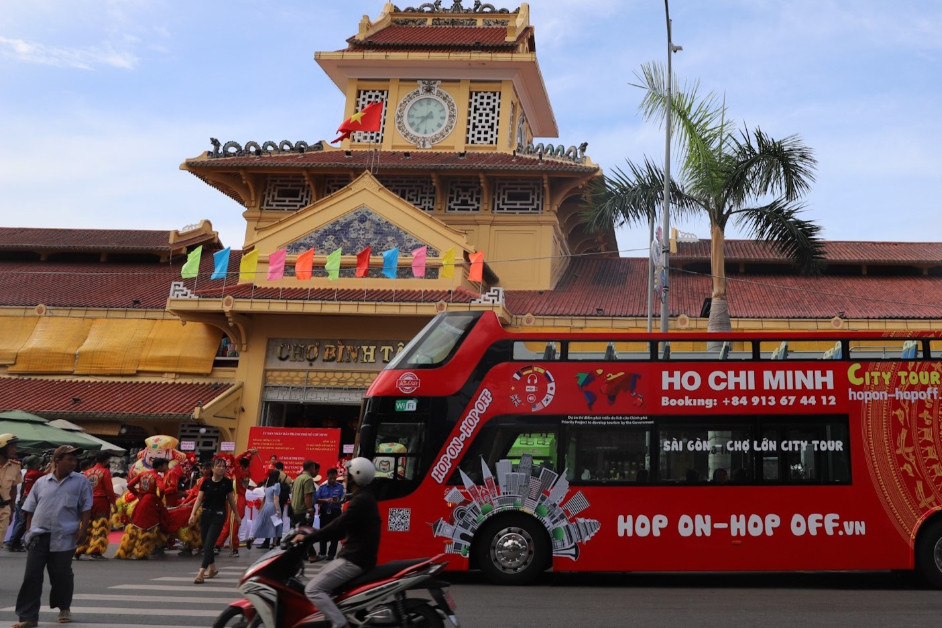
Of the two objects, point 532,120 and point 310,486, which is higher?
point 532,120

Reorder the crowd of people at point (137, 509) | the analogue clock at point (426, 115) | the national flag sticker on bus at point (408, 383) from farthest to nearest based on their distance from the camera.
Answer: the analogue clock at point (426, 115) → the national flag sticker on bus at point (408, 383) → the crowd of people at point (137, 509)

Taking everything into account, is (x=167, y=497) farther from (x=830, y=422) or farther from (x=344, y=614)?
(x=830, y=422)

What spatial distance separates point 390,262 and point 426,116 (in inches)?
335

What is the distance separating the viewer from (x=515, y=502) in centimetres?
1133

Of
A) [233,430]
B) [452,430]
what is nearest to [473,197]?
[233,430]

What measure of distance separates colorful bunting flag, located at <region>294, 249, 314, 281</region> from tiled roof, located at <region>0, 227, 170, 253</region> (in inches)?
327

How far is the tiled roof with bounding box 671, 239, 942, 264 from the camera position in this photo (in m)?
27.7

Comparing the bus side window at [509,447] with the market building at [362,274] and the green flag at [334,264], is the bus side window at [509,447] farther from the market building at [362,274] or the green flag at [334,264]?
the green flag at [334,264]

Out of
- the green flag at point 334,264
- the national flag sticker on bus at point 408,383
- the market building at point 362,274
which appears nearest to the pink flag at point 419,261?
the market building at point 362,274

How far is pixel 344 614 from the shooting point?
6.48 metres

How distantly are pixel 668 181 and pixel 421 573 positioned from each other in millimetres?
13350

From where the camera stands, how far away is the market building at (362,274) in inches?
981

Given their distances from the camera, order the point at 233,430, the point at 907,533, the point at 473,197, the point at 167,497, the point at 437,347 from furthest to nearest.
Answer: the point at 473,197 → the point at 233,430 → the point at 167,497 → the point at 437,347 → the point at 907,533

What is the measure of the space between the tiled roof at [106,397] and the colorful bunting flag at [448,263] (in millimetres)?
7340
